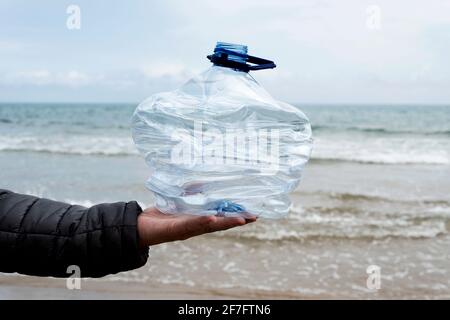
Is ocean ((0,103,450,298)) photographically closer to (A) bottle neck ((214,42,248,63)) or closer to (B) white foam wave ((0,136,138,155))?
(B) white foam wave ((0,136,138,155))

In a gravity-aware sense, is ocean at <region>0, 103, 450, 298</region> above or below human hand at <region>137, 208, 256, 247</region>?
below

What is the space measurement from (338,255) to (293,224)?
4.09 feet

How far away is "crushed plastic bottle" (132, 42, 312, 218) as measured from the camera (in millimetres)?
1819

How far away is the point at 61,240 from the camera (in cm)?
142

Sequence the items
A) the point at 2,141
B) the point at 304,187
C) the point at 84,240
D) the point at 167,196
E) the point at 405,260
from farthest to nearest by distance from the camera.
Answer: the point at 2,141 → the point at 304,187 → the point at 405,260 → the point at 167,196 → the point at 84,240

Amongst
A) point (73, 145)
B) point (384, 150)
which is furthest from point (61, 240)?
point (73, 145)

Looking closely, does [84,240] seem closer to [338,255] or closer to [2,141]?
[338,255]

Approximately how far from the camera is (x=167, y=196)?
5.99 feet

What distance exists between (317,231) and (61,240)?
5641 millimetres

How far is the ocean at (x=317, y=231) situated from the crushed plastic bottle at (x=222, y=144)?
10.1 ft

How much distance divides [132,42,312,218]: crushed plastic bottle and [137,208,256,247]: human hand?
0.22 metres

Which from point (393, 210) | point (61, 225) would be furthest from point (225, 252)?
point (61, 225)

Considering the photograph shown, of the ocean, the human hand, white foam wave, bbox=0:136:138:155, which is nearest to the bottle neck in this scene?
the human hand
